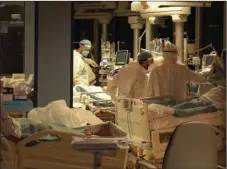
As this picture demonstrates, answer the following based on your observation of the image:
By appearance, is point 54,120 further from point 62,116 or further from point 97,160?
point 97,160

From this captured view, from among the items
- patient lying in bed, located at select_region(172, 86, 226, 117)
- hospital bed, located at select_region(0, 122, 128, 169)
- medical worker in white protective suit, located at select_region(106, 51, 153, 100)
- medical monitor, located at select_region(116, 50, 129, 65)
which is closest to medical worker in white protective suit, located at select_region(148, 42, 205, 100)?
medical worker in white protective suit, located at select_region(106, 51, 153, 100)

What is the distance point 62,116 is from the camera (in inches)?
152

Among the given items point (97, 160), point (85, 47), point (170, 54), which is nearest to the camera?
point (97, 160)

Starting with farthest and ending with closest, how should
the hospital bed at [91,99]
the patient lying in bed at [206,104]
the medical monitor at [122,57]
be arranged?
1. the medical monitor at [122,57]
2. the hospital bed at [91,99]
3. the patient lying in bed at [206,104]

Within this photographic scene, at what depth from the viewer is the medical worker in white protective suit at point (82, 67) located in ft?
22.9

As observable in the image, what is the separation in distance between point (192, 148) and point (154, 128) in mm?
502

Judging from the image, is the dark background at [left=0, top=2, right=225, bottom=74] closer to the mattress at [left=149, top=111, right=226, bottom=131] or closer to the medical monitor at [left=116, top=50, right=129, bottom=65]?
the medical monitor at [left=116, top=50, right=129, bottom=65]

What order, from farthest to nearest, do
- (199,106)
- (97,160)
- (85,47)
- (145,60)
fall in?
1. (85,47)
2. (145,60)
3. (199,106)
4. (97,160)

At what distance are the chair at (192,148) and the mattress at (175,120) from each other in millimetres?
459

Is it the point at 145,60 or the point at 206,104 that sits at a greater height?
the point at 145,60

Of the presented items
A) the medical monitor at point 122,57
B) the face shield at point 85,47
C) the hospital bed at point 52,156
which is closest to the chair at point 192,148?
the hospital bed at point 52,156

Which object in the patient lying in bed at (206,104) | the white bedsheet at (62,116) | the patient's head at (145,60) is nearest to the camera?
the white bedsheet at (62,116)

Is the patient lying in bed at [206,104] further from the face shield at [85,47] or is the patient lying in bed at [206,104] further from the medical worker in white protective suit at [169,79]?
the face shield at [85,47]

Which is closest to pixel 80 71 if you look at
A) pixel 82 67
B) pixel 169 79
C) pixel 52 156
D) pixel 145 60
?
pixel 82 67
